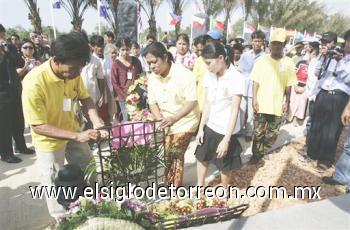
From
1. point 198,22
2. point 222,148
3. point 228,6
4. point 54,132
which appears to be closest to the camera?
point 54,132

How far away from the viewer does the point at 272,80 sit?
154 inches

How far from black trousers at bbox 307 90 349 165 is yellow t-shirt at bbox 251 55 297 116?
49 centimetres

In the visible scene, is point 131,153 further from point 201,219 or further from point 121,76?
point 121,76

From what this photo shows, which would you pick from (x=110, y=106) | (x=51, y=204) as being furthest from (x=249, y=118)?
(x=51, y=204)

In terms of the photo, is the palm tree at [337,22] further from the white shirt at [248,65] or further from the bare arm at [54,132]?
the bare arm at [54,132]

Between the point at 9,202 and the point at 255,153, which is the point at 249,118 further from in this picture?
the point at 9,202

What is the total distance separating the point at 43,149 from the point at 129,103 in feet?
4.97

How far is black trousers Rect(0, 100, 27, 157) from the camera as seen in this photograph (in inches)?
169

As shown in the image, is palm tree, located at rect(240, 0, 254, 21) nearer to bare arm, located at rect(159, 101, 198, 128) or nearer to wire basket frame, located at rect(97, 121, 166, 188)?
bare arm, located at rect(159, 101, 198, 128)

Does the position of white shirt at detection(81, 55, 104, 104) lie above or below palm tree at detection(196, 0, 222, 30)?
below

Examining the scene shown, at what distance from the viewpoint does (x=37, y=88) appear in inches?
88.6

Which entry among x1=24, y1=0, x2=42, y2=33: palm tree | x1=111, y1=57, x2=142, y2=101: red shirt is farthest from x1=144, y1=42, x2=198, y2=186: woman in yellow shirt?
x1=24, y1=0, x2=42, y2=33: palm tree

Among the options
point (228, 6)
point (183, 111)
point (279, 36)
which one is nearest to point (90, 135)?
point (183, 111)

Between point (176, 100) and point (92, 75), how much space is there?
168 cm
